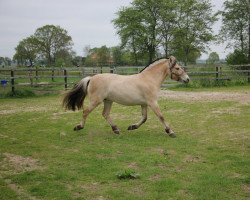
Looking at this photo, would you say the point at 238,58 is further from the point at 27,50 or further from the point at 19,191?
the point at 27,50

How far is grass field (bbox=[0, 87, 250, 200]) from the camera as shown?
4.64 m

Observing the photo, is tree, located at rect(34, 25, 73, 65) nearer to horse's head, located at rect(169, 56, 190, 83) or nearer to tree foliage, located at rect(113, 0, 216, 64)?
tree foliage, located at rect(113, 0, 216, 64)

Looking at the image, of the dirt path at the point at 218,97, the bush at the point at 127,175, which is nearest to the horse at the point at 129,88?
the bush at the point at 127,175

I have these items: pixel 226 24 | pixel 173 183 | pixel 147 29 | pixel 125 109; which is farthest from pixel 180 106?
pixel 147 29

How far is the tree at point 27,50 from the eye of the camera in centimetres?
6838

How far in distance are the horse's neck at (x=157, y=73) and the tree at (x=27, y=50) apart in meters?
62.9

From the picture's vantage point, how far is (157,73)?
8.59 meters

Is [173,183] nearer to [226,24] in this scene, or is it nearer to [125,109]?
[125,109]

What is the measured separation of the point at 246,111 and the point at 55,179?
797 centimetres

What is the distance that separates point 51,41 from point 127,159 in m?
65.6

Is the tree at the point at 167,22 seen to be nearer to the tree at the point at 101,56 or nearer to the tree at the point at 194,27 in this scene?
the tree at the point at 194,27

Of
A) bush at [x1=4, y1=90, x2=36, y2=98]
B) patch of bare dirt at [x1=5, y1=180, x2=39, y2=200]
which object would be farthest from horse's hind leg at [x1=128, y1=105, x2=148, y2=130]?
bush at [x1=4, y1=90, x2=36, y2=98]

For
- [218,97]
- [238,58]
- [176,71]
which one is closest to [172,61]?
[176,71]

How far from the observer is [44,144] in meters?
7.43
